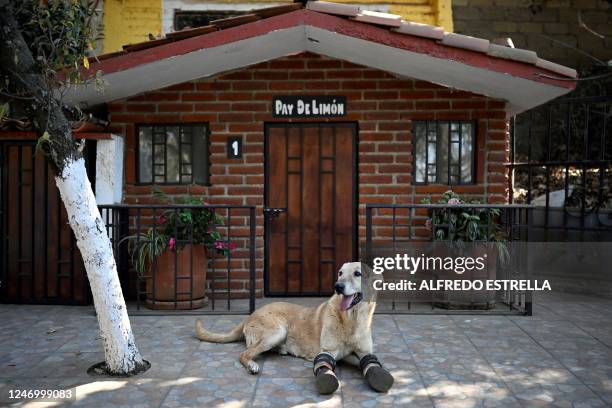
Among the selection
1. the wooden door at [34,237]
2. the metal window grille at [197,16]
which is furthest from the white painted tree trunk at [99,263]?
the metal window grille at [197,16]

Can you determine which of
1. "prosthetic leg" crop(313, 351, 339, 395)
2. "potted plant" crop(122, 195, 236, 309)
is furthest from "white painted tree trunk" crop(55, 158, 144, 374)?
"potted plant" crop(122, 195, 236, 309)

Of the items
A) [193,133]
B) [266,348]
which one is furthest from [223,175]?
[266,348]

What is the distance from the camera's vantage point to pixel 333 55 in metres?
6.85

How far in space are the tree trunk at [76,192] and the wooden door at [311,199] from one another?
3.02m

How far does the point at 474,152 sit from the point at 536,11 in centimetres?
→ 414

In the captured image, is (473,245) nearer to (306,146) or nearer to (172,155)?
(306,146)

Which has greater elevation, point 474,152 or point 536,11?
point 536,11

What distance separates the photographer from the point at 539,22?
9.77m

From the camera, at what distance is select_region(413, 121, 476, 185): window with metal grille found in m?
7.09

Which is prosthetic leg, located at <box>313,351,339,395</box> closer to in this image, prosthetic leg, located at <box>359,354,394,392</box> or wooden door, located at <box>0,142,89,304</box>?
prosthetic leg, located at <box>359,354,394,392</box>

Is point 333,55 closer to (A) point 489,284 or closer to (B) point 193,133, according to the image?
(B) point 193,133

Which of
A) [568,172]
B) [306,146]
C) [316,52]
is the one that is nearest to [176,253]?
[306,146]

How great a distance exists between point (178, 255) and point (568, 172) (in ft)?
17.3

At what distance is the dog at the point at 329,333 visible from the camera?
159 inches
